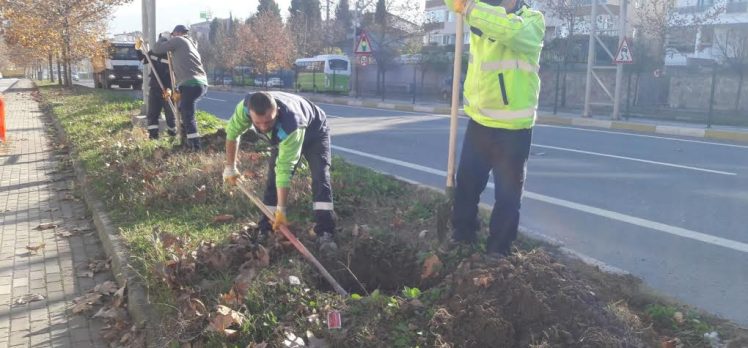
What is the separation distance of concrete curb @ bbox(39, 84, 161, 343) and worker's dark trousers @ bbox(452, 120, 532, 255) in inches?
78.6

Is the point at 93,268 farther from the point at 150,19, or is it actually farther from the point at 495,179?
the point at 150,19

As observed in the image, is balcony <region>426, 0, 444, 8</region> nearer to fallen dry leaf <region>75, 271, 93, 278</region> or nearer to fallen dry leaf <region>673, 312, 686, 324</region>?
fallen dry leaf <region>75, 271, 93, 278</region>

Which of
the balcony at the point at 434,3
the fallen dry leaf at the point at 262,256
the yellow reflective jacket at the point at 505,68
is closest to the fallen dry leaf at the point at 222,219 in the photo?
the fallen dry leaf at the point at 262,256

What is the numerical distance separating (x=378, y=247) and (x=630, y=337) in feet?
5.89

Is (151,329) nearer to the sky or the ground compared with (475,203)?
nearer to the ground

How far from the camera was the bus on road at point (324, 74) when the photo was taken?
120 feet

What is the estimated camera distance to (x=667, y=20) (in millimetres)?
26469

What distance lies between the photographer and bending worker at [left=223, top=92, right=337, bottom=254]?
397 cm

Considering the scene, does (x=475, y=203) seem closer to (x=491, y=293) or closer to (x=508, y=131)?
(x=508, y=131)

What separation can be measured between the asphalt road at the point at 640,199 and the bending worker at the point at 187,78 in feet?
8.49

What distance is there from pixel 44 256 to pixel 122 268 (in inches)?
44.7

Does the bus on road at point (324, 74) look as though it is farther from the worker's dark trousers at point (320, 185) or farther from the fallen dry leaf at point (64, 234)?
the worker's dark trousers at point (320, 185)

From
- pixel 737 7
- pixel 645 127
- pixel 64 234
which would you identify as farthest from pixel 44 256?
pixel 737 7

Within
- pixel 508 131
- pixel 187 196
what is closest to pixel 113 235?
pixel 187 196
